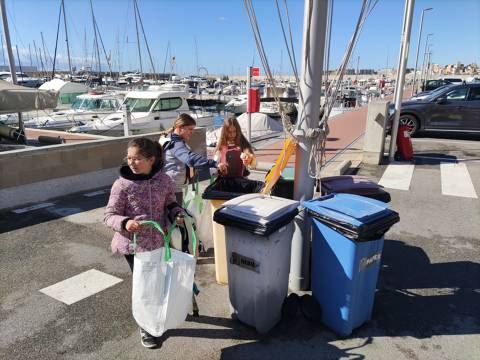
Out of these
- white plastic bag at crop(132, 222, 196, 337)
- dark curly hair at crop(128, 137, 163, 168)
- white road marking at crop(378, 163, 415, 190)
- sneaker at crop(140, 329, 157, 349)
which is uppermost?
dark curly hair at crop(128, 137, 163, 168)

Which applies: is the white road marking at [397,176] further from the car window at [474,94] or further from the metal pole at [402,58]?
the car window at [474,94]

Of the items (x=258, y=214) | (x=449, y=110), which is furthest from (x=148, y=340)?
(x=449, y=110)

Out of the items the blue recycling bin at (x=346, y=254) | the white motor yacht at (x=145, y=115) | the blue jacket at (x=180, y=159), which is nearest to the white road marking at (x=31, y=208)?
the blue jacket at (x=180, y=159)

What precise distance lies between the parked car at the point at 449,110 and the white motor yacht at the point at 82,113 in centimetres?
1350

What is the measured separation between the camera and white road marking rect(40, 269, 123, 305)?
381cm

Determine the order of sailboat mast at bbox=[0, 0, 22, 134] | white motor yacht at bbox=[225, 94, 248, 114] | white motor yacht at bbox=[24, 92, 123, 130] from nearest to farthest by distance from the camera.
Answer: sailboat mast at bbox=[0, 0, 22, 134] → white motor yacht at bbox=[24, 92, 123, 130] → white motor yacht at bbox=[225, 94, 248, 114]

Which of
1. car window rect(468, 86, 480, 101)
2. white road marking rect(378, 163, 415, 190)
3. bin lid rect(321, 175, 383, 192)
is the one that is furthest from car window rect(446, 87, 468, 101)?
bin lid rect(321, 175, 383, 192)

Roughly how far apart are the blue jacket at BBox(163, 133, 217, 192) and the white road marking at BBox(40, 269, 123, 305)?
1315mm

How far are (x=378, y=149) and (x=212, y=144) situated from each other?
701 centimetres

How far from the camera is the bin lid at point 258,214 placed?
288cm

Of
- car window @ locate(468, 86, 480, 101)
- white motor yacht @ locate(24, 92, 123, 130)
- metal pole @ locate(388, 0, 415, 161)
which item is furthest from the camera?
white motor yacht @ locate(24, 92, 123, 130)

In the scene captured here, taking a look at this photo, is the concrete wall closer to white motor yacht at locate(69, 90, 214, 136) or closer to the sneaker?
the sneaker

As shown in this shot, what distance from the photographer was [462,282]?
404 centimetres

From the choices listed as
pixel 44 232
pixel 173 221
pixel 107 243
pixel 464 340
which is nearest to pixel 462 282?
pixel 464 340
